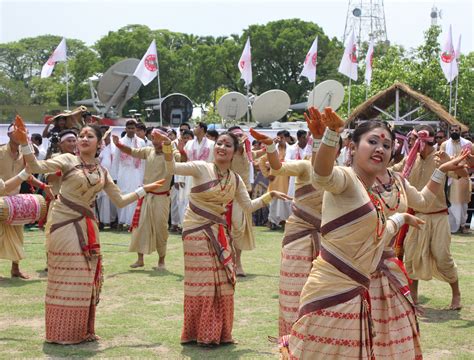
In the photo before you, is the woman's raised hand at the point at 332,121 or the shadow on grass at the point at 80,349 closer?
the woman's raised hand at the point at 332,121

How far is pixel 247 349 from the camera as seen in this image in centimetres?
678

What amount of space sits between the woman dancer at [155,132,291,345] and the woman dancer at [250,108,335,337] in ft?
1.22

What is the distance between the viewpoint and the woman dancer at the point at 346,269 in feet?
13.9

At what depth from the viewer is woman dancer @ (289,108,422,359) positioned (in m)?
4.24

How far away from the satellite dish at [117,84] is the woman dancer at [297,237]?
53.6 ft

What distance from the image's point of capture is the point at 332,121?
3840 mm

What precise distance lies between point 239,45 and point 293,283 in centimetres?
4845

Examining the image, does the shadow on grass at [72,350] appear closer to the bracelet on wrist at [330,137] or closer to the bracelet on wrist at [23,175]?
the bracelet on wrist at [23,175]

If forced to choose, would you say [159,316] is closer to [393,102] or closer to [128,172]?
[128,172]

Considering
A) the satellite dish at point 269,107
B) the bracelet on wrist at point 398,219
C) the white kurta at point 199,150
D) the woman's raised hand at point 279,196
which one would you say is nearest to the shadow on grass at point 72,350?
the woman's raised hand at point 279,196

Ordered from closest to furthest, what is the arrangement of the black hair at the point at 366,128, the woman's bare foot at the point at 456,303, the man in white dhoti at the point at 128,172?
the black hair at the point at 366,128 < the woman's bare foot at the point at 456,303 < the man in white dhoti at the point at 128,172

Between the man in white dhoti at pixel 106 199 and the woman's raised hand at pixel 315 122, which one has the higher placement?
the woman's raised hand at pixel 315 122

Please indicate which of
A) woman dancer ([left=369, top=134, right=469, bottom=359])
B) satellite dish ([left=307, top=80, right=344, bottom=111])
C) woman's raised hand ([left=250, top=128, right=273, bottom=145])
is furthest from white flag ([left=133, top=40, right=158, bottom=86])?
woman dancer ([left=369, top=134, right=469, bottom=359])

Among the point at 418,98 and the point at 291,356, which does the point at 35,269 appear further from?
the point at 418,98
